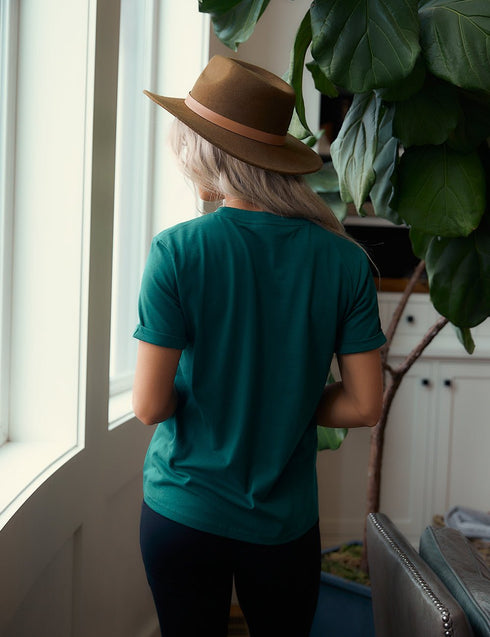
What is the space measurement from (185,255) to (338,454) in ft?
6.75

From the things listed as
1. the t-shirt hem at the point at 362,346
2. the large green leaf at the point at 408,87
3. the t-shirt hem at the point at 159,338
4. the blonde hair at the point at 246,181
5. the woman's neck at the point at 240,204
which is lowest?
the t-shirt hem at the point at 362,346

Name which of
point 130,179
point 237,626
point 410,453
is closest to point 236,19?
point 130,179

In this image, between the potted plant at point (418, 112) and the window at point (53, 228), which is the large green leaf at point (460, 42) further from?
the window at point (53, 228)

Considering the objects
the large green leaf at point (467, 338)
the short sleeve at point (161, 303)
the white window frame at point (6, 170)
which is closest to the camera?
the short sleeve at point (161, 303)

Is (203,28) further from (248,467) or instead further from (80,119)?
(248,467)

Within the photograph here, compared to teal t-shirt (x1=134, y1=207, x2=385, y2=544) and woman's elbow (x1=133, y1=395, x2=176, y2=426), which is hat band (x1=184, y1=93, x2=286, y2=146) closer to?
teal t-shirt (x1=134, y1=207, x2=385, y2=544)

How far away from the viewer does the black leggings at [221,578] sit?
1066mm

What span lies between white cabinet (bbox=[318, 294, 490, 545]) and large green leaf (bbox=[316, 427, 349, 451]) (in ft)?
2.78

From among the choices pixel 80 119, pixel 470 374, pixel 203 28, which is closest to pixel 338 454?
pixel 470 374

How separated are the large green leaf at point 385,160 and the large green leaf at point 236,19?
1.01ft

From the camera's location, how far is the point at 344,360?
1.12m

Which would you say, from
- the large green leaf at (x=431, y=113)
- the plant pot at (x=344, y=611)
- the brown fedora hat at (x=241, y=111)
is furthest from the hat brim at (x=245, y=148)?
the plant pot at (x=344, y=611)

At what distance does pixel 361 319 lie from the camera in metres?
1.07

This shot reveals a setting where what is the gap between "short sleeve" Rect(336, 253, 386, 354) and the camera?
105 cm
